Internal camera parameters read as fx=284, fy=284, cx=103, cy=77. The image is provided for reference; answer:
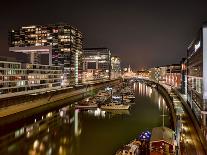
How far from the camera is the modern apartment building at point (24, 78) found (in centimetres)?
5503

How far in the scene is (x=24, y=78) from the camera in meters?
A: 63.3

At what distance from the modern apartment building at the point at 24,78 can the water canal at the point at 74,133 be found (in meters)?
12.5

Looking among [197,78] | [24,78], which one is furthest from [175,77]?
[197,78]

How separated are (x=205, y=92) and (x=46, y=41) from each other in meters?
99.7

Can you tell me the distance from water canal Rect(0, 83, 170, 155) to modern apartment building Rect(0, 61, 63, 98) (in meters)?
12.5

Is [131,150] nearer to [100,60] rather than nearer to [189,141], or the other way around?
[189,141]

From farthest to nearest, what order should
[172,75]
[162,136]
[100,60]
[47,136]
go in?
1. [100,60]
2. [172,75]
3. [47,136]
4. [162,136]

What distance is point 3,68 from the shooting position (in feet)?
180

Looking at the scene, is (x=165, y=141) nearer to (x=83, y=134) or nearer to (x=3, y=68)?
(x=83, y=134)

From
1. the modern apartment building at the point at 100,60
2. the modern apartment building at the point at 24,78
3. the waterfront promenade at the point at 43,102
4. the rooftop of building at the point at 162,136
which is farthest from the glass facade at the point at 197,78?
the modern apartment building at the point at 100,60

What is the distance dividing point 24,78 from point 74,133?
33.5 metres

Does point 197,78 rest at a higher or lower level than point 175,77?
lower

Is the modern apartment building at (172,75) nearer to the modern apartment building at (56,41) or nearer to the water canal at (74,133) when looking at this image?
the modern apartment building at (56,41)

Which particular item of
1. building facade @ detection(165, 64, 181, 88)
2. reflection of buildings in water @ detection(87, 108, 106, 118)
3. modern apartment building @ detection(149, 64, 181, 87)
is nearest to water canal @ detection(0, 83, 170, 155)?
reflection of buildings in water @ detection(87, 108, 106, 118)
